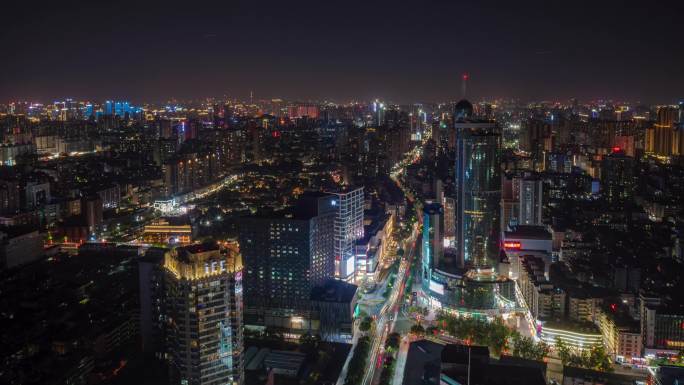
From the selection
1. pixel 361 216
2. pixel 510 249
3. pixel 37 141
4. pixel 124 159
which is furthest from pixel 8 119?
pixel 510 249

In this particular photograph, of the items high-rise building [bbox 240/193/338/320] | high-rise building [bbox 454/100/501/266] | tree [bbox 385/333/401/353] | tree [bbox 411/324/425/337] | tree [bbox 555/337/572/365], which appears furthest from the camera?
high-rise building [bbox 454/100/501/266]

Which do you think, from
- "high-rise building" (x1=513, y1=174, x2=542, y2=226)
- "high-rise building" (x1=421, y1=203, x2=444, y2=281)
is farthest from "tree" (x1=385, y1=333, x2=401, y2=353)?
"high-rise building" (x1=513, y1=174, x2=542, y2=226)

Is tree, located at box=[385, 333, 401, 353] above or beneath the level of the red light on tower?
beneath

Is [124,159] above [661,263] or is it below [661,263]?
above

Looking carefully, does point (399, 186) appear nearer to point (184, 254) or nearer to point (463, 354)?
point (463, 354)

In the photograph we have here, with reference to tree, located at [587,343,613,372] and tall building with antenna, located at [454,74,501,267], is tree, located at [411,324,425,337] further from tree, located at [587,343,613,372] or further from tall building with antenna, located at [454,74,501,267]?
tall building with antenna, located at [454,74,501,267]

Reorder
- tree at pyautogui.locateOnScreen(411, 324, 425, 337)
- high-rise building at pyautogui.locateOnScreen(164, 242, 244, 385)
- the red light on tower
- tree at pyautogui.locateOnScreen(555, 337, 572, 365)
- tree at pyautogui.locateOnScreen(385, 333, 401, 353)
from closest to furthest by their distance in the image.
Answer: high-rise building at pyautogui.locateOnScreen(164, 242, 244, 385) < tree at pyautogui.locateOnScreen(555, 337, 572, 365) < tree at pyautogui.locateOnScreen(385, 333, 401, 353) < tree at pyautogui.locateOnScreen(411, 324, 425, 337) < the red light on tower

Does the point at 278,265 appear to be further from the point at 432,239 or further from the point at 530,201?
the point at 530,201
